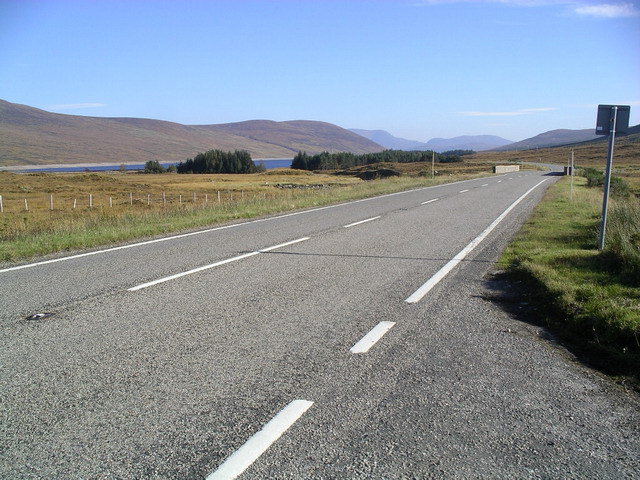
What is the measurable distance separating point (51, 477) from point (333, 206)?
62.0 feet

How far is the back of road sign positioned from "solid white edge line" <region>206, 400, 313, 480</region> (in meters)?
8.13

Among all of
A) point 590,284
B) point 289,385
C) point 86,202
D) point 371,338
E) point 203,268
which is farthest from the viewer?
point 86,202

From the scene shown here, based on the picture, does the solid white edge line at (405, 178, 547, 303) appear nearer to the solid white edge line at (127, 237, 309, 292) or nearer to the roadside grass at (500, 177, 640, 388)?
the roadside grass at (500, 177, 640, 388)

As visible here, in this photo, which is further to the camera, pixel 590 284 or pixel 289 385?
pixel 590 284

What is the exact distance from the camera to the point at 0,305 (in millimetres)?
6379

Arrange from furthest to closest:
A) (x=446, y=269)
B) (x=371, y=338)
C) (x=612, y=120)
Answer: (x=612, y=120) < (x=446, y=269) < (x=371, y=338)

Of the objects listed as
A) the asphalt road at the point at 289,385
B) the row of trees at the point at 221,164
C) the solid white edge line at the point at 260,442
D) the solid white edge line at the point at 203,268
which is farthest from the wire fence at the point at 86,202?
the row of trees at the point at 221,164

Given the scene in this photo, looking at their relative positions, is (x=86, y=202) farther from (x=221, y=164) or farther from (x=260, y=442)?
(x=221, y=164)

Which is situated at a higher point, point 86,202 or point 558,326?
point 558,326

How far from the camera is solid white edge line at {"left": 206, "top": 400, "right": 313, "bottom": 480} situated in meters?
2.97

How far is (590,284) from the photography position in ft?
23.7

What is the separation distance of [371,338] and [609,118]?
6.83 meters

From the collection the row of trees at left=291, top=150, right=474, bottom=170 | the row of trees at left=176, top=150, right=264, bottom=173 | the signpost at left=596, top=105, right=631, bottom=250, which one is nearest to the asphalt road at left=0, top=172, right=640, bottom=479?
the signpost at left=596, top=105, right=631, bottom=250

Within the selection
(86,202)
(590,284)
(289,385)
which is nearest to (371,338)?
(289,385)
